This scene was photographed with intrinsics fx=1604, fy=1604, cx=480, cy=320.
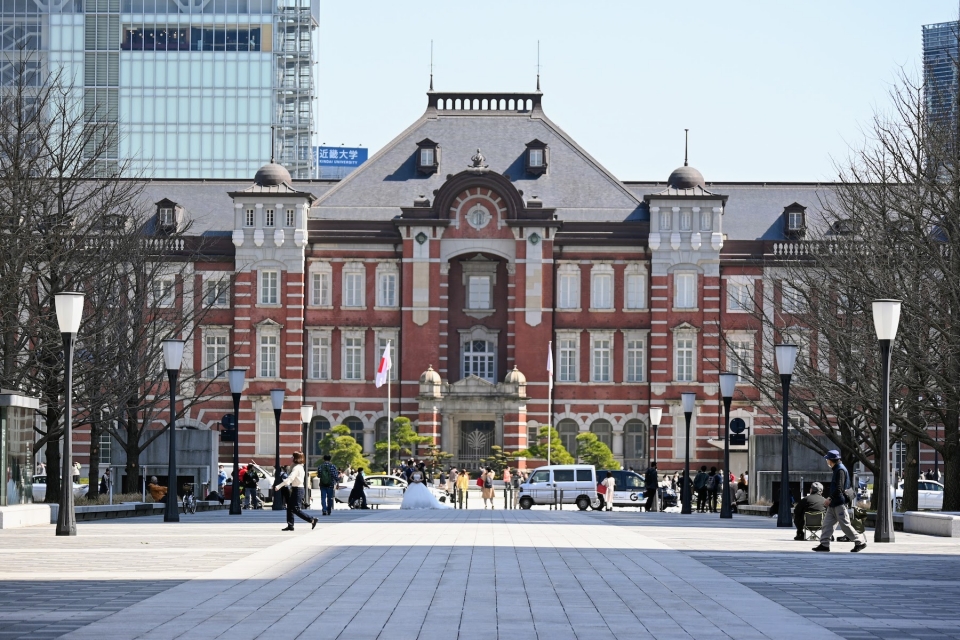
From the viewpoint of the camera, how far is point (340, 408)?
73.9m

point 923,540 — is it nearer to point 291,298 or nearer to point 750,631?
point 750,631

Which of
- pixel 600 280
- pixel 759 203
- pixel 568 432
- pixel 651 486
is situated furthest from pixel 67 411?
pixel 759 203

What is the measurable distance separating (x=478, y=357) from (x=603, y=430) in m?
6.69

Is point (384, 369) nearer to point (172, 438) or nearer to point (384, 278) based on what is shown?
point (384, 278)

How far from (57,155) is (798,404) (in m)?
21.7

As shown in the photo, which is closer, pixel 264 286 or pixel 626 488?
pixel 626 488

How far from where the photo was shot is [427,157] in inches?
2970

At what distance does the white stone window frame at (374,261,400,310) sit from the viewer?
73750 mm

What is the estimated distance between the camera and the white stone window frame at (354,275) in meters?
73.8

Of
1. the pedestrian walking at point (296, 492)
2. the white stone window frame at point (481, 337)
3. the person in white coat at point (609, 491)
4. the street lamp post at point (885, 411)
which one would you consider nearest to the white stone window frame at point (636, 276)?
the white stone window frame at point (481, 337)

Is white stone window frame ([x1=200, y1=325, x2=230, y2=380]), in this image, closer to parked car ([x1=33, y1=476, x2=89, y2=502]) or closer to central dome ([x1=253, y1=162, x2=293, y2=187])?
central dome ([x1=253, y1=162, x2=293, y2=187])

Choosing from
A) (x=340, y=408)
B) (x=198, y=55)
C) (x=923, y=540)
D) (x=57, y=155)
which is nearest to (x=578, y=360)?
(x=340, y=408)

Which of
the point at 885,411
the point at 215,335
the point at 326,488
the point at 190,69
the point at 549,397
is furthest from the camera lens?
the point at 190,69

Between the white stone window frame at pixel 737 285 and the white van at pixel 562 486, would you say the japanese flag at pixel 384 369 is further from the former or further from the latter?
the white van at pixel 562 486
